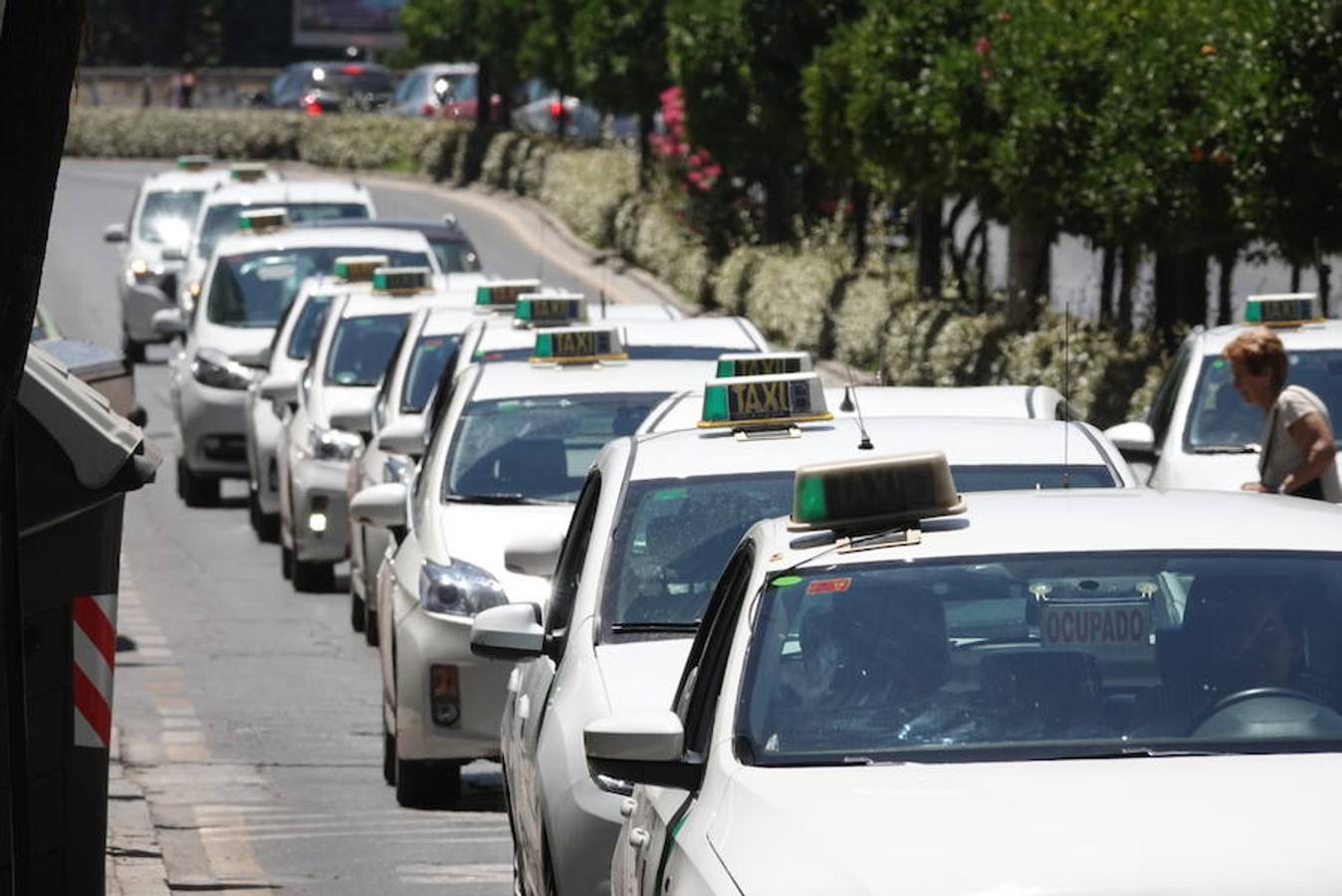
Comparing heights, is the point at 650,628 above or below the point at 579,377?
below

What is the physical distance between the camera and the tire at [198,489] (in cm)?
2253

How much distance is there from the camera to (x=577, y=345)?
1278 cm

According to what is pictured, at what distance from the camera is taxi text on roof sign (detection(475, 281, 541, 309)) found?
17125 mm

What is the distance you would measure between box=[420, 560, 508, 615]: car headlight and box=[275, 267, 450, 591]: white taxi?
5106 mm

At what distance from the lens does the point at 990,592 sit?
5.88 m

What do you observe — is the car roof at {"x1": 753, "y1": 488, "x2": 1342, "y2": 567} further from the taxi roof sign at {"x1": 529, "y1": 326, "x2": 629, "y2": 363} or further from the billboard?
the billboard

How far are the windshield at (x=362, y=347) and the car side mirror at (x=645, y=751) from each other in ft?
41.8

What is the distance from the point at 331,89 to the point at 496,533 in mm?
58203

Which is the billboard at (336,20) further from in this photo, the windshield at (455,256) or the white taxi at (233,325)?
the white taxi at (233,325)

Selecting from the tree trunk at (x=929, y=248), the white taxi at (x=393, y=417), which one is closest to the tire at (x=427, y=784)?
the white taxi at (x=393, y=417)

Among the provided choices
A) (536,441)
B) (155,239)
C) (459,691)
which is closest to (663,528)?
(459,691)

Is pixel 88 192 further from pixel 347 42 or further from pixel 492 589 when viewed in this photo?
pixel 492 589

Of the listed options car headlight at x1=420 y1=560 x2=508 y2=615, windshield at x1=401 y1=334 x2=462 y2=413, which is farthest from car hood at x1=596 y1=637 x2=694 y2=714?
windshield at x1=401 y1=334 x2=462 y2=413

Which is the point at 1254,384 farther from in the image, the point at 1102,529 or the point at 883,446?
the point at 1102,529
